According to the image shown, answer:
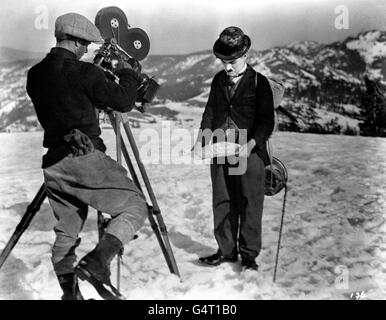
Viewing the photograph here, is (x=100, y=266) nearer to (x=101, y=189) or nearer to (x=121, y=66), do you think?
(x=101, y=189)

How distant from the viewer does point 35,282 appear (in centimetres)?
394

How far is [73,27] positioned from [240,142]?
4.97 ft

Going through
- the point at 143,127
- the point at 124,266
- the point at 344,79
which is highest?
the point at 344,79

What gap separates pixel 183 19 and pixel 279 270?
8.83 feet

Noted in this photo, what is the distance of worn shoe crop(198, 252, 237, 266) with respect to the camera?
411cm

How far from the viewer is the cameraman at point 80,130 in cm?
311

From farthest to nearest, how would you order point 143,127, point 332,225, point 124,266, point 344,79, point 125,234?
point 143,127
point 344,79
point 332,225
point 124,266
point 125,234

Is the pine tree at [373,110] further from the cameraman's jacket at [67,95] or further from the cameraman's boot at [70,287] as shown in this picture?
the cameraman's boot at [70,287]

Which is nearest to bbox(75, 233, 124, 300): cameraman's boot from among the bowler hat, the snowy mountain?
the bowler hat

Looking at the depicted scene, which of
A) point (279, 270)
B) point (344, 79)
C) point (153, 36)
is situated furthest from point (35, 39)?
point (344, 79)

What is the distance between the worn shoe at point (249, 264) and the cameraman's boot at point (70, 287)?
1350 mm

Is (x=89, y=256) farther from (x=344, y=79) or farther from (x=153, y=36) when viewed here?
(x=344, y=79)

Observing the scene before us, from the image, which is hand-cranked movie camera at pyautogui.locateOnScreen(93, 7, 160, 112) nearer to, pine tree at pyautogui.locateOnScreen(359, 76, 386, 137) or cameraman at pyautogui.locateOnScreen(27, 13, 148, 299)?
cameraman at pyautogui.locateOnScreen(27, 13, 148, 299)

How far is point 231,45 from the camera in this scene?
145 inches
